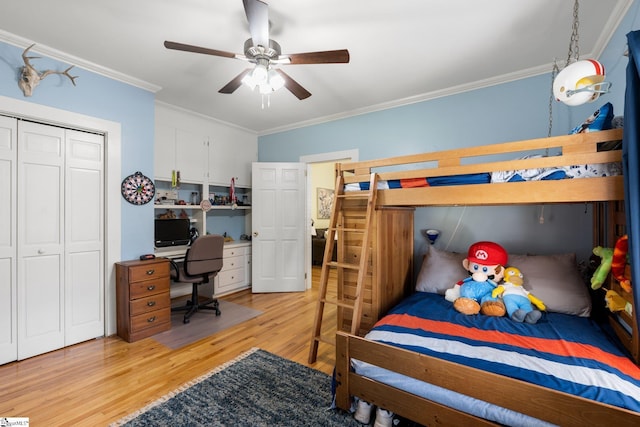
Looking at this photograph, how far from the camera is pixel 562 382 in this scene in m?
1.26

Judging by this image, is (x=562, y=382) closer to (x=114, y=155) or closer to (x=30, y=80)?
(x=114, y=155)

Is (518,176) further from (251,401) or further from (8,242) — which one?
(8,242)

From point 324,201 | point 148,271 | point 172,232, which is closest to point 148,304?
point 148,271

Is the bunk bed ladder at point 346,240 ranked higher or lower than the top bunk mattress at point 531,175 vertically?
lower

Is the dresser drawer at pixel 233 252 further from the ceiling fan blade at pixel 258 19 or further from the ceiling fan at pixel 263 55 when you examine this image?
the ceiling fan blade at pixel 258 19

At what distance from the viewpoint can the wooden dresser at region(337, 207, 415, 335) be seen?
2330mm

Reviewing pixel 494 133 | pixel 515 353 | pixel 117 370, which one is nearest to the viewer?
pixel 515 353

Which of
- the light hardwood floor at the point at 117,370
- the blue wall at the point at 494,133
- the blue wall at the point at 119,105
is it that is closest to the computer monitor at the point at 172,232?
the blue wall at the point at 119,105

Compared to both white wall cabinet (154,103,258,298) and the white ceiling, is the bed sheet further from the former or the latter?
white wall cabinet (154,103,258,298)

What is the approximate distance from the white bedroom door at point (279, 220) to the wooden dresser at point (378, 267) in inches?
73.0

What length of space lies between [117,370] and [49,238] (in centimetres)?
135

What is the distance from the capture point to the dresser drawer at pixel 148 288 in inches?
107

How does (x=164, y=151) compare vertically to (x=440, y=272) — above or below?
above

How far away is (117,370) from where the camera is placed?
2.22 metres
